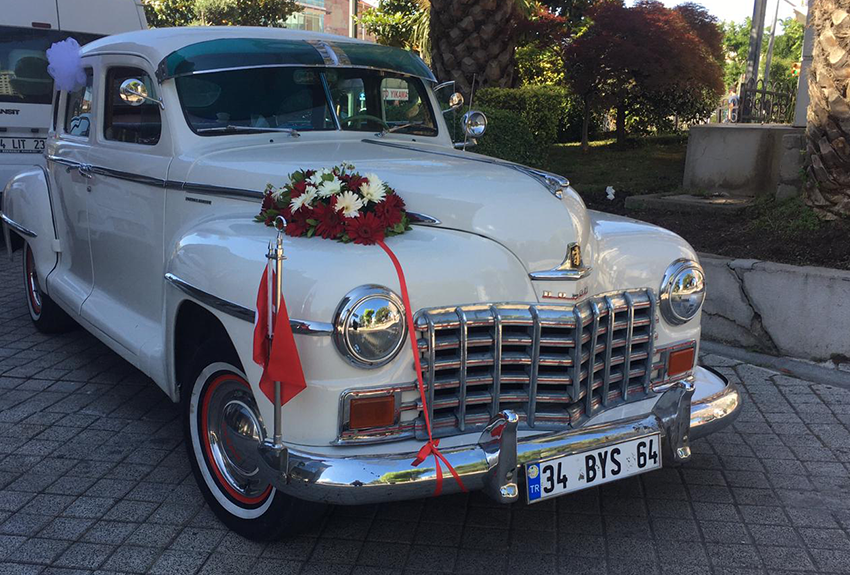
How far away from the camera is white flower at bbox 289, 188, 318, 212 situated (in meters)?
2.92

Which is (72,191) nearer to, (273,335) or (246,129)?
(246,129)

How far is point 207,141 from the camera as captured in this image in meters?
3.73

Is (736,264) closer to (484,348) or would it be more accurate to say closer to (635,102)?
(484,348)

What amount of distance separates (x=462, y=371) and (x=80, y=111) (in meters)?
3.27

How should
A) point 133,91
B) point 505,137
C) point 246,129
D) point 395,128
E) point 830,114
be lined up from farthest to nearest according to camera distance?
point 505,137
point 830,114
point 395,128
point 246,129
point 133,91

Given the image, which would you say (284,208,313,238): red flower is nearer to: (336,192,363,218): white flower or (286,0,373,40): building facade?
(336,192,363,218): white flower

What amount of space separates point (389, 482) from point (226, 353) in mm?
811

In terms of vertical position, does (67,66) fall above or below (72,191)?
above

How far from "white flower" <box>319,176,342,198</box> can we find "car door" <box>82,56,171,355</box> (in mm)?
1124

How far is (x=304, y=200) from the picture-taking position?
115 inches

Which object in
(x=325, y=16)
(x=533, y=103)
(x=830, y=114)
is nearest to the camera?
(x=830, y=114)

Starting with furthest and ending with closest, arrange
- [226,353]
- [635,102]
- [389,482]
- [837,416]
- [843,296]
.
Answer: [635,102] < [843,296] < [837,416] < [226,353] < [389,482]

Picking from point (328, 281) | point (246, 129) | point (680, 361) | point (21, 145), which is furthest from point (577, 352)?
point (21, 145)

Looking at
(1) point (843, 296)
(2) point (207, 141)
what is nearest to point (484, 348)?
(2) point (207, 141)
